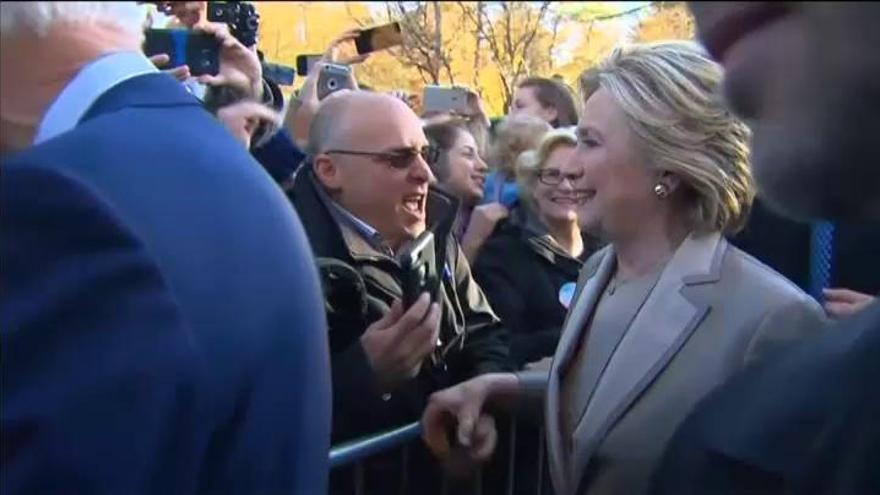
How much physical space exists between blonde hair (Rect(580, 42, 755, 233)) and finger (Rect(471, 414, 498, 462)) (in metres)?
0.61

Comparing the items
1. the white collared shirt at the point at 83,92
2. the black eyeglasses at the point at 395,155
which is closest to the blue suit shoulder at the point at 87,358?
the white collared shirt at the point at 83,92

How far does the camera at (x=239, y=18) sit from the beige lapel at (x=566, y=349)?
1.15 metres

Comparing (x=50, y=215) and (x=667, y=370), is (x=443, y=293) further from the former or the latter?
(x=50, y=215)

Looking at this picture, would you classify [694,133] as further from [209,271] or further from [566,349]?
[209,271]

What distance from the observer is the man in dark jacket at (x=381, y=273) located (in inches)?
120

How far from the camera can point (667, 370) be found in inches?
106

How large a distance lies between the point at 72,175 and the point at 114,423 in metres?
0.26

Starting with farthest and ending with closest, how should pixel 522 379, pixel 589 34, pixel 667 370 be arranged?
pixel 589 34 < pixel 522 379 < pixel 667 370

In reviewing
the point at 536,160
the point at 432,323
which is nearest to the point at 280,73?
the point at 536,160

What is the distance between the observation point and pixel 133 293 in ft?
4.71

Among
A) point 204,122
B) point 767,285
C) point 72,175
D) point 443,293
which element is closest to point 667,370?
point 767,285

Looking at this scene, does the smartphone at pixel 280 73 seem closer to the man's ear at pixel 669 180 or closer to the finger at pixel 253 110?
the finger at pixel 253 110

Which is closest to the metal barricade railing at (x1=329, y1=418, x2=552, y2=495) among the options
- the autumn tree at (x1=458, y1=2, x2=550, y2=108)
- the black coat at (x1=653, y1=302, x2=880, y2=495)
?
the black coat at (x1=653, y1=302, x2=880, y2=495)

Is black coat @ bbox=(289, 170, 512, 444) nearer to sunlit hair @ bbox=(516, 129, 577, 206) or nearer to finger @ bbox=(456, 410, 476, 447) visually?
finger @ bbox=(456, 410, 476, 447)
